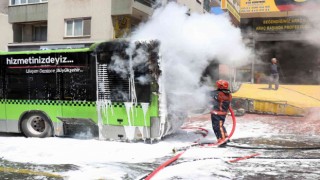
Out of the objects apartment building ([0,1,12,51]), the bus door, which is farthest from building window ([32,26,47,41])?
the bus door

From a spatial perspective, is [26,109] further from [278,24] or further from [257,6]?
[278,24]

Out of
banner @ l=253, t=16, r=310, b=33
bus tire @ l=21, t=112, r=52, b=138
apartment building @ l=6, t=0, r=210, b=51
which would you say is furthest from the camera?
apartment building @ l=6, t=0, r=210, b=51

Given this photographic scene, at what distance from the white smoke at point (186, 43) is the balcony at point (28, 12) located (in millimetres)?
18710

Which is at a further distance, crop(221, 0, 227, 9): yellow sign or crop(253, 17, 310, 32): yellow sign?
crop(253, 17, 310, 32): yellow sign

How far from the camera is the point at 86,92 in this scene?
9.47 metres

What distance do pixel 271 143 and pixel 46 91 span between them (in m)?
6.01

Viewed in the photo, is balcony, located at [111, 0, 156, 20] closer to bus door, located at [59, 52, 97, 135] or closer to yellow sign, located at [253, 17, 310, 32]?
yellow sign, located at [253, 17, 310, 32]

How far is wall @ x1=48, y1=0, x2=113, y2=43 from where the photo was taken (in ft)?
76.8

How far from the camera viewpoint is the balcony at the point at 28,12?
86.1 ft

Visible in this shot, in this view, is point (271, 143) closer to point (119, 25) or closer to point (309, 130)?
point (309, 130)

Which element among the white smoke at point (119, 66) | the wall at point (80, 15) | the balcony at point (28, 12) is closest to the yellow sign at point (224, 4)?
the white smoke at point (119, 66)

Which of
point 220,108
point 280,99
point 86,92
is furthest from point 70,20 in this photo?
point 220,108

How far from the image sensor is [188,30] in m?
8.95

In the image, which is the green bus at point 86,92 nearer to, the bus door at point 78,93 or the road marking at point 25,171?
the bus door at point 78,93
